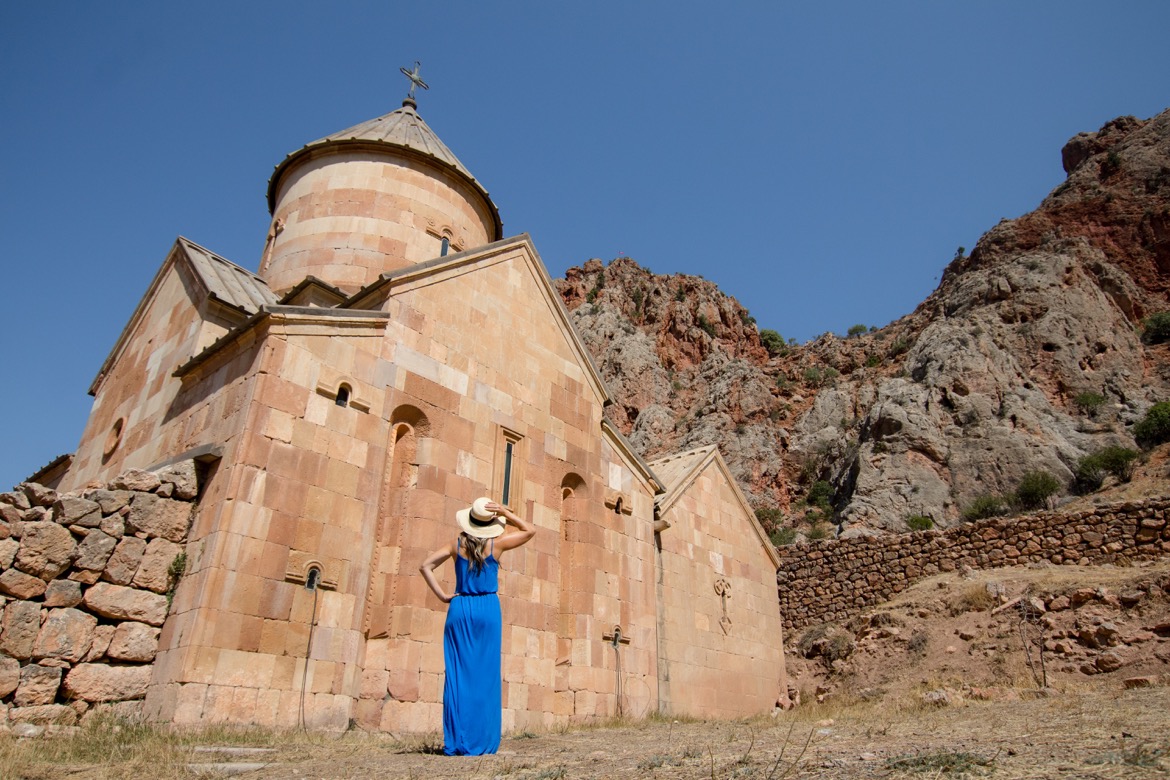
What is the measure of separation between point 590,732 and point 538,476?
3.07 m

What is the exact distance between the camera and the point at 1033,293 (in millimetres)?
31656

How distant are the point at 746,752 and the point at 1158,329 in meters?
35.6

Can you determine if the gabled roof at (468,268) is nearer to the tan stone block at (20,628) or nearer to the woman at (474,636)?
the woman at (474,636)

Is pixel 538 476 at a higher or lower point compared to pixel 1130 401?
lower

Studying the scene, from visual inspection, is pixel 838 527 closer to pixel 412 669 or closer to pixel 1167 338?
pixel 1167 338

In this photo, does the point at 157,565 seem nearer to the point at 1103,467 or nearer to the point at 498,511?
the point at 498,511

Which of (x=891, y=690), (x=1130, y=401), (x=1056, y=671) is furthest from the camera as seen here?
(x=1130, y=401)

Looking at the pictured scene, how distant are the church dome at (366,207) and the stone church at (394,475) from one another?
4cm

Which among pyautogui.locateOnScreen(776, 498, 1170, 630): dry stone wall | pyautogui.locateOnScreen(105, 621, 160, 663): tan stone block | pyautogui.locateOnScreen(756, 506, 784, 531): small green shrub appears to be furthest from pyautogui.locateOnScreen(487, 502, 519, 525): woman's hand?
pyautogui.locateOnScreen(756, 506, 784, 531): small green shrub

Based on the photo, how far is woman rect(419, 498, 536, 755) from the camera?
4988 millimetres

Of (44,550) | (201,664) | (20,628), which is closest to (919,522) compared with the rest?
(201,664)

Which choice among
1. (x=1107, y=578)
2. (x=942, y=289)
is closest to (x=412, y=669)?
(x=1107, y=578)

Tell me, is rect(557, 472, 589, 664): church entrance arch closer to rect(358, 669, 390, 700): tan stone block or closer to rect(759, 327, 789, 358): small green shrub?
rect(358, 669, 390, 700): tan stone block

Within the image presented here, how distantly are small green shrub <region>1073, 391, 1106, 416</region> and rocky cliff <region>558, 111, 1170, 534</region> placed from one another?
9cm
